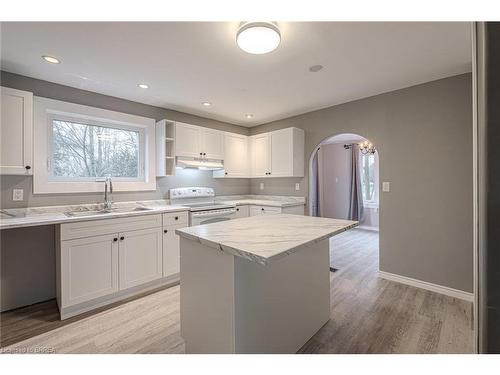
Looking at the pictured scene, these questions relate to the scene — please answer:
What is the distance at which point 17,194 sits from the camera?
2209 millimetres

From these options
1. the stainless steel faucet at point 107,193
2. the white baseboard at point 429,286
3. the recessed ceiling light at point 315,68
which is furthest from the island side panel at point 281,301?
the stainless steel faucet at point 107,193

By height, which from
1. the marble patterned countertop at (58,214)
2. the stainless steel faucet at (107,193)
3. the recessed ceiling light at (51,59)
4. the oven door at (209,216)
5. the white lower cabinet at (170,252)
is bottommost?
the white lower cabinet at (170,252)

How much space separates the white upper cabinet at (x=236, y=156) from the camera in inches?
152

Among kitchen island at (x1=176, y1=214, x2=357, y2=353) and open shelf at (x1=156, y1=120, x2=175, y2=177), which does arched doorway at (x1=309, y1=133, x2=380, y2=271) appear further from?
kitchen island at (x1=176, y1=214, x2=357, y2=353)

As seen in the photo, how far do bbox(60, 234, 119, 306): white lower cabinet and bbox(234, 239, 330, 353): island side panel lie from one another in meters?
1.71

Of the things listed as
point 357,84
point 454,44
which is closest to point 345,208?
point 357,84

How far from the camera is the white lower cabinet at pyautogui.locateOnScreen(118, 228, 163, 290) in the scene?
7.66 feet

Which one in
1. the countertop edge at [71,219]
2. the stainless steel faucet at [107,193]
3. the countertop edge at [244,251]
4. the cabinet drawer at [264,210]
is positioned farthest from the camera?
the cabinet drawer at [264,210]

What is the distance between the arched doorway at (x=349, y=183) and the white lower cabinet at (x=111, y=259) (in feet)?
11.6

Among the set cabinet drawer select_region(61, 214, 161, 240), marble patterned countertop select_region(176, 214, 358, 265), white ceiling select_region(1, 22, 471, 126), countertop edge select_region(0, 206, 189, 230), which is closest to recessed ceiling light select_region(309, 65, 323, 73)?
white ceiling select_region(1, 22, 471, 126)

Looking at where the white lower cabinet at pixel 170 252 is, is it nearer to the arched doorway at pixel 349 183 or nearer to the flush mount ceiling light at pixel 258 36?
the flush mount ceiling light at pixel 258 36
